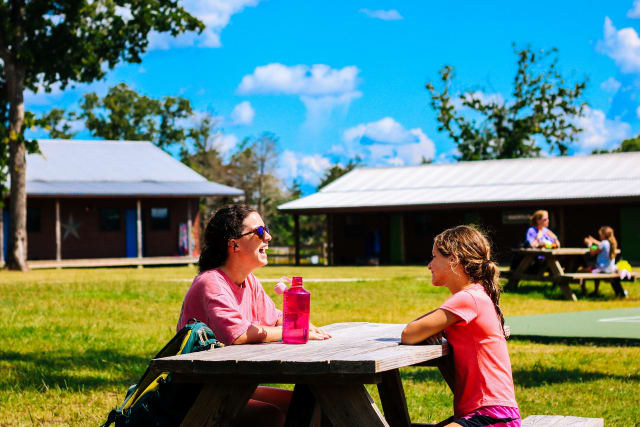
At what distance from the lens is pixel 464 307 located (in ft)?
12.3

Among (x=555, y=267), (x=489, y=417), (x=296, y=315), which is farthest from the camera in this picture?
(x=555, y=267)

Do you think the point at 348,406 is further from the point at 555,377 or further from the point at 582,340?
the point at 582,340

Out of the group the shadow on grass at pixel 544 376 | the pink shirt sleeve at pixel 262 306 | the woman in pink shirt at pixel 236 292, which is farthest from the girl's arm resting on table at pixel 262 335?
the shadow on grass at pixel 544 376

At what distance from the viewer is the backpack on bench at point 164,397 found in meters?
3.54

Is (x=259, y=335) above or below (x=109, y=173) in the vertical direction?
below

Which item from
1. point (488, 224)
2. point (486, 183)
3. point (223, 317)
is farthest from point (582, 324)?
point (486, 183)

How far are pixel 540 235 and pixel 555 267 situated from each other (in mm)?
1135

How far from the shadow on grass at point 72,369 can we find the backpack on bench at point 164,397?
378 centimetres

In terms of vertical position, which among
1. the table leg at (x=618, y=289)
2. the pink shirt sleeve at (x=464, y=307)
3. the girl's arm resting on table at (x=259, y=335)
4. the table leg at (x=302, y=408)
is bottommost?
the table leg at (x=618, y=289)

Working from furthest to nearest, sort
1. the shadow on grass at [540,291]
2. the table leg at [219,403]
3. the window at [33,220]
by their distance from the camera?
the window at [33,220], the shadow on grass at [540,291], the table leg at [219,403]

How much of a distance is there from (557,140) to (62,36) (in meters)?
35.7

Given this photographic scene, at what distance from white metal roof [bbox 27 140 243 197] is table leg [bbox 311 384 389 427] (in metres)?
32.7

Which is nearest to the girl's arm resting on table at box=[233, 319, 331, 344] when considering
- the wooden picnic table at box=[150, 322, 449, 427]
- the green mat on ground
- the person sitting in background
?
the wooden picnic table at box=[150, 322, 449, 427]

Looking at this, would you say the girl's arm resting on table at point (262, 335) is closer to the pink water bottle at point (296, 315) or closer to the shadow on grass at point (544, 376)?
the pink water bottle at point (296, 315)
